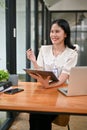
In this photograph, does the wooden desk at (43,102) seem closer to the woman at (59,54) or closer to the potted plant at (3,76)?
the potted plant at (3,76)

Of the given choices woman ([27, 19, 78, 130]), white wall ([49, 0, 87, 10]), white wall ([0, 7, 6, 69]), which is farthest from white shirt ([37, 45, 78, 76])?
white wall ([49, 0, 87, 10])

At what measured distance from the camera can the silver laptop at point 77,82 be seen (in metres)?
1.62

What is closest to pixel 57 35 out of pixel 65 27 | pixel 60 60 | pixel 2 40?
pixel 65 27

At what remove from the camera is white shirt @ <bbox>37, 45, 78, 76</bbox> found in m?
2.29

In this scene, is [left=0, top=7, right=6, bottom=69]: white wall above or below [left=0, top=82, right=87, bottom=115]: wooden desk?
above

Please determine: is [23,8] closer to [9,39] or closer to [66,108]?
[9,39]

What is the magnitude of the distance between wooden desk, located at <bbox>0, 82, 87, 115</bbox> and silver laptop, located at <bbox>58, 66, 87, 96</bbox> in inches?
2.1

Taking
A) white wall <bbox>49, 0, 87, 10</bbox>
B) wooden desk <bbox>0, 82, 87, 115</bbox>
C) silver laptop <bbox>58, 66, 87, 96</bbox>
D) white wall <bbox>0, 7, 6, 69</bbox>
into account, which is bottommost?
wooden desk <bbox>0, 82, 87, 115</bbox>

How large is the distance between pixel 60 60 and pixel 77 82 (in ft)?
2.27

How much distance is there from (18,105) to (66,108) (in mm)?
284

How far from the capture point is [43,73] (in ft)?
6.19

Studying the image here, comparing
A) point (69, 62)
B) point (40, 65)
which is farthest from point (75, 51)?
point (40, 65)

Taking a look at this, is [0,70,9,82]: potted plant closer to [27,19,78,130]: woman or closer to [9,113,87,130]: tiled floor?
[27,19,78,130]: woman

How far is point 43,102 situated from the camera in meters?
1.51
